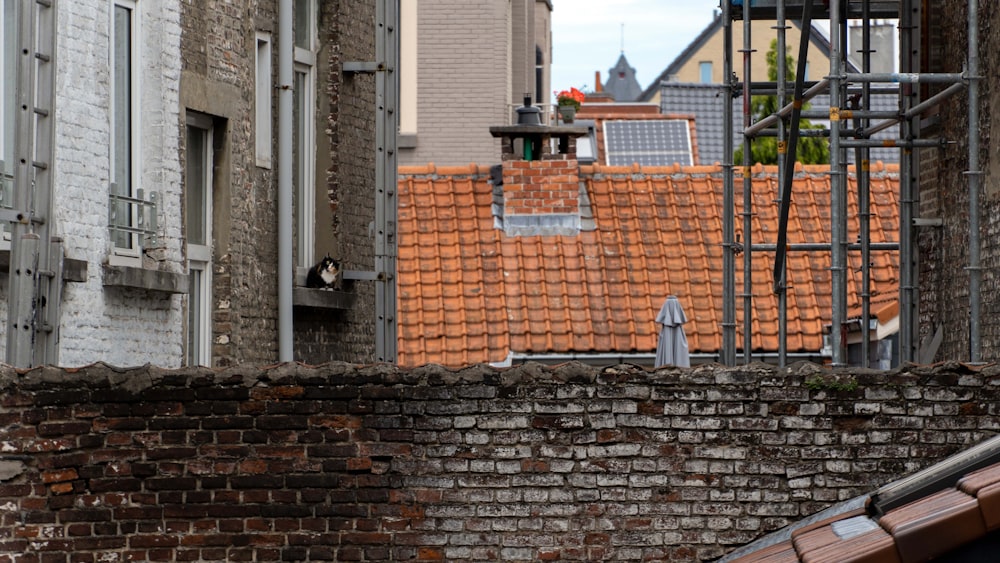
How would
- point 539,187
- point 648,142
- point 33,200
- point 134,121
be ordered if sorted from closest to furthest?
1. point 33,200
2. point 134,121
3. point 539,187
4. point 648,142

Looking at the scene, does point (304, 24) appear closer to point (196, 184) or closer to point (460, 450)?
point (196, 184)

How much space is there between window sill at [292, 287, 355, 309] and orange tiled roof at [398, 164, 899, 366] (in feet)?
11.6

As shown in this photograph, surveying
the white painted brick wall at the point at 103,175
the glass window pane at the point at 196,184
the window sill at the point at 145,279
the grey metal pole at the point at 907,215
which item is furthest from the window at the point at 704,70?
the window sill at the point at 145,279

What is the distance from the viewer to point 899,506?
4.52m

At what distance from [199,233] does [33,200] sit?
3.57 meters

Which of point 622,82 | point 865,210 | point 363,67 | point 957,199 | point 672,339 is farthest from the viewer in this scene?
point 622,82

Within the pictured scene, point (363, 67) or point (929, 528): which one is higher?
point (363, 67)

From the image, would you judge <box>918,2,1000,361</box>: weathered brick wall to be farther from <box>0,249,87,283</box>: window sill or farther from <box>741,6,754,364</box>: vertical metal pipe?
<box>0,249,87,283</box>: window sill

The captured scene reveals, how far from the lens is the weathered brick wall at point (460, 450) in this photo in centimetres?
841

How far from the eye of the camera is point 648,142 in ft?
114

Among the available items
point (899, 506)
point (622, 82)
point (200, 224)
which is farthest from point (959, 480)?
point (622, 82)

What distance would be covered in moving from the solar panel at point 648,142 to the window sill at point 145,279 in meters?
22.8

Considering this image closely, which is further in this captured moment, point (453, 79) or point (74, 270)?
point (453, 79)

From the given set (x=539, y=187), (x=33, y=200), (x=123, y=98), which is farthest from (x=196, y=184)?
(x=539, y=187)
